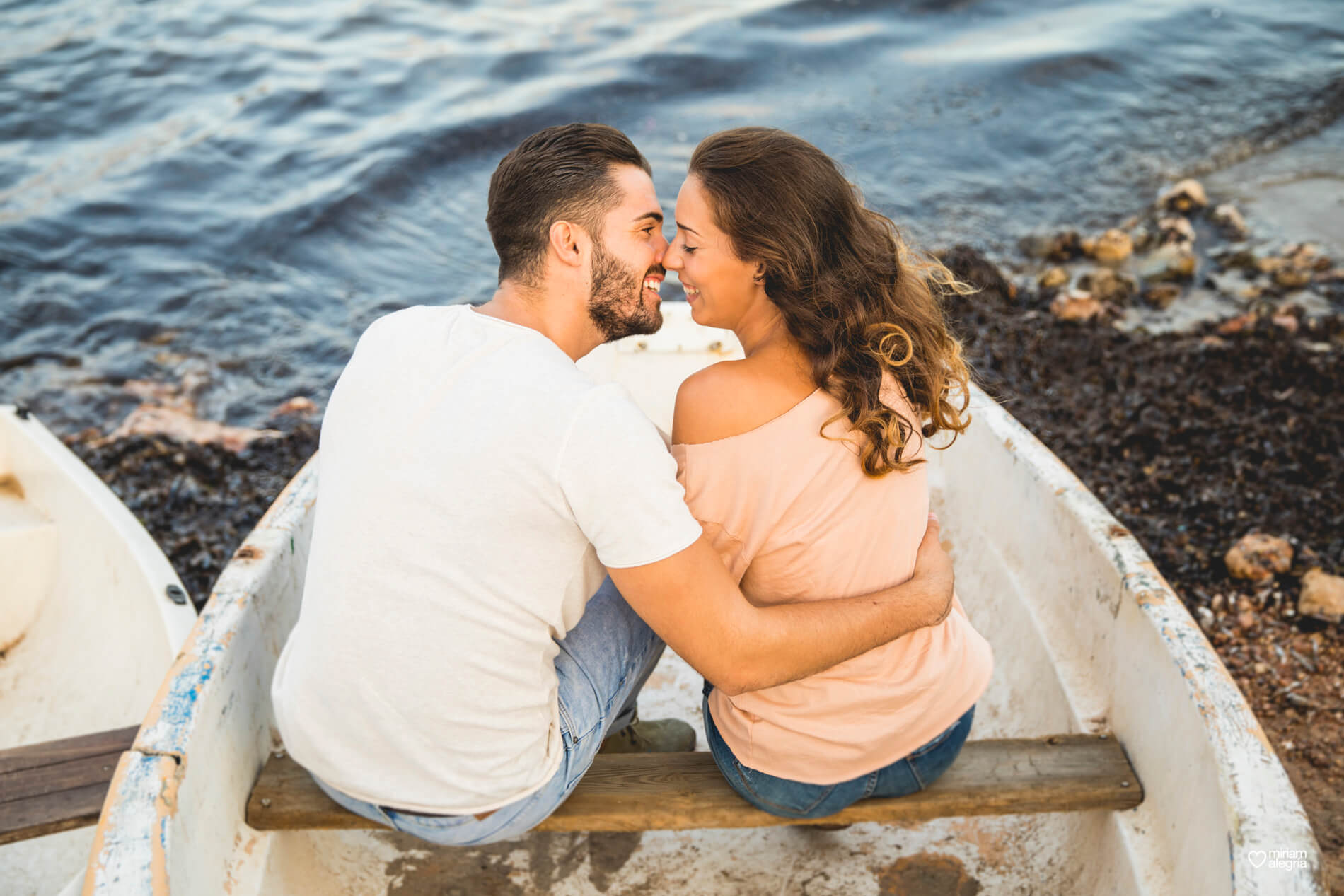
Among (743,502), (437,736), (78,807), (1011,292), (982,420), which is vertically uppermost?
(743,502)

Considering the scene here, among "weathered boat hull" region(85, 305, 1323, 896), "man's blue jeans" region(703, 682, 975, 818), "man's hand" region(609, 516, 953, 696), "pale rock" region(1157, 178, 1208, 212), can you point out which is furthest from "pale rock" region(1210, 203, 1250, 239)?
"man's hand" region(609, 516, 953, 696)

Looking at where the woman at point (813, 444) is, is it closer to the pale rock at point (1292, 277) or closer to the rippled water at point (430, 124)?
the rippled water at point (430, 124)

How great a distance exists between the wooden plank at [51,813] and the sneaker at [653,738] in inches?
47.9

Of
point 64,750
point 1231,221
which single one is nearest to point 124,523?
point 64,750

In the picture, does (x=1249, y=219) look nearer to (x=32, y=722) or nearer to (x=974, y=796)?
(x=974, y=796)

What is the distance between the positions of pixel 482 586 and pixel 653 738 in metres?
1.12

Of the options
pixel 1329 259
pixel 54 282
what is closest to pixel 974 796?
pixel 1329 259

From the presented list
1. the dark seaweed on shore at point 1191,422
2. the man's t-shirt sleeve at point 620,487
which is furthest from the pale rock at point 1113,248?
the man's t-shirt sleeve at point 620,487

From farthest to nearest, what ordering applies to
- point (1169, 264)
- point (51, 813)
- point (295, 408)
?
point (1169, 264), point (295, 408), point (51, 813)

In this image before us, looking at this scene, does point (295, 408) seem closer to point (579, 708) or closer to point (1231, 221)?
point (579, 708)

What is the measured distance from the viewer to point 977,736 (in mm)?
2840

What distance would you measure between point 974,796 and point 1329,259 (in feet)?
21.4

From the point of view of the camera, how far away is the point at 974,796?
2.07 meters

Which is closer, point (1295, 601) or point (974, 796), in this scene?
point (974, 796)
